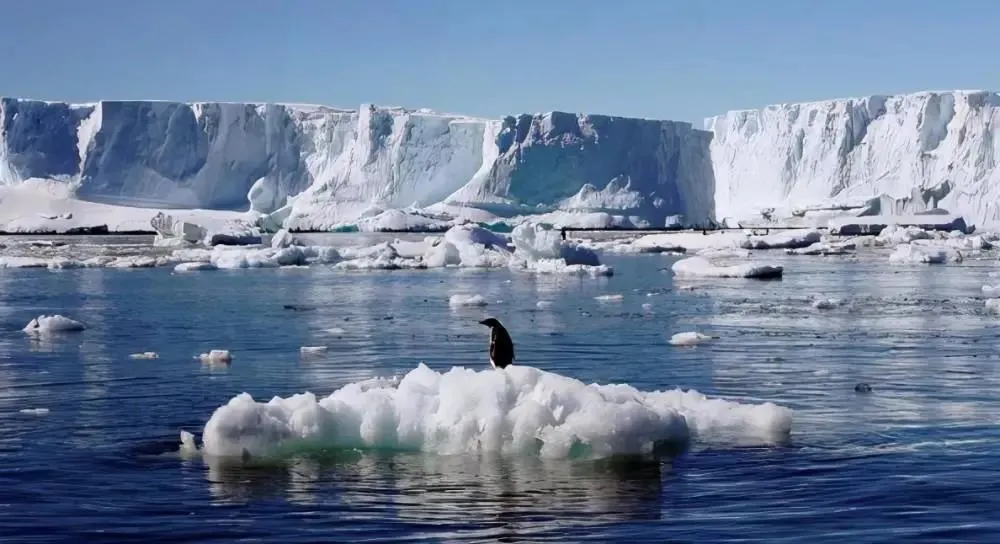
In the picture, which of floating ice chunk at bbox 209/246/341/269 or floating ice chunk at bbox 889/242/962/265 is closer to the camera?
floating ice chunk at bbox 209/246/341/269

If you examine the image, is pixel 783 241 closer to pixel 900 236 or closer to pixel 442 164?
pixel 900 236

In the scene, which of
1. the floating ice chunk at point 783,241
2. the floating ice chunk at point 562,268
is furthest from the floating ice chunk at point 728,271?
the floating ice chunk at point 783,241

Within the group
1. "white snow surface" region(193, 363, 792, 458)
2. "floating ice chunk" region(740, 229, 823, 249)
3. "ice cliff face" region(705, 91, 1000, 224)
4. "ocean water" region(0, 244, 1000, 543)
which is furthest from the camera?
"ice cliff face" region(705, 91, 1000, 224)

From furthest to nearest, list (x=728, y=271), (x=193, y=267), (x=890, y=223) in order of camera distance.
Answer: (x=890, y=223) < (x=193, y=267) < (x=728, y=271)

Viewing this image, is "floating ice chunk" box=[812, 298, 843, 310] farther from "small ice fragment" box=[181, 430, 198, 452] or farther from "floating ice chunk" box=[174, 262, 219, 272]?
"floating ice chunk" box=[174, 262, 219, 272]

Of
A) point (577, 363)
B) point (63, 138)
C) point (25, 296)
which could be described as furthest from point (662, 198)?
point (577, 363)

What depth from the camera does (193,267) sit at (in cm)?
3328

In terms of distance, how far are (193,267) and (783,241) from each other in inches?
904

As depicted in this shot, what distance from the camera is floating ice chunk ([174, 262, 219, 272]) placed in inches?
1286

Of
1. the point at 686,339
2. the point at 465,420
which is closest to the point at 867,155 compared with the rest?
the point at 686,339

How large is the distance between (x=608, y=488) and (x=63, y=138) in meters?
74.4

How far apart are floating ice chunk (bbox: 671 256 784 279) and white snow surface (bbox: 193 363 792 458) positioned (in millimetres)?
20837

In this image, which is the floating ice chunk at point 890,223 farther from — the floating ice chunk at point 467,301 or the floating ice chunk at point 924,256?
the floating ice chunk at point 467,301

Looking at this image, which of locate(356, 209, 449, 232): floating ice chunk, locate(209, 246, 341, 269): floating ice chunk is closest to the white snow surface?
locate(209, 246, 341, 269): floating ice chunk
